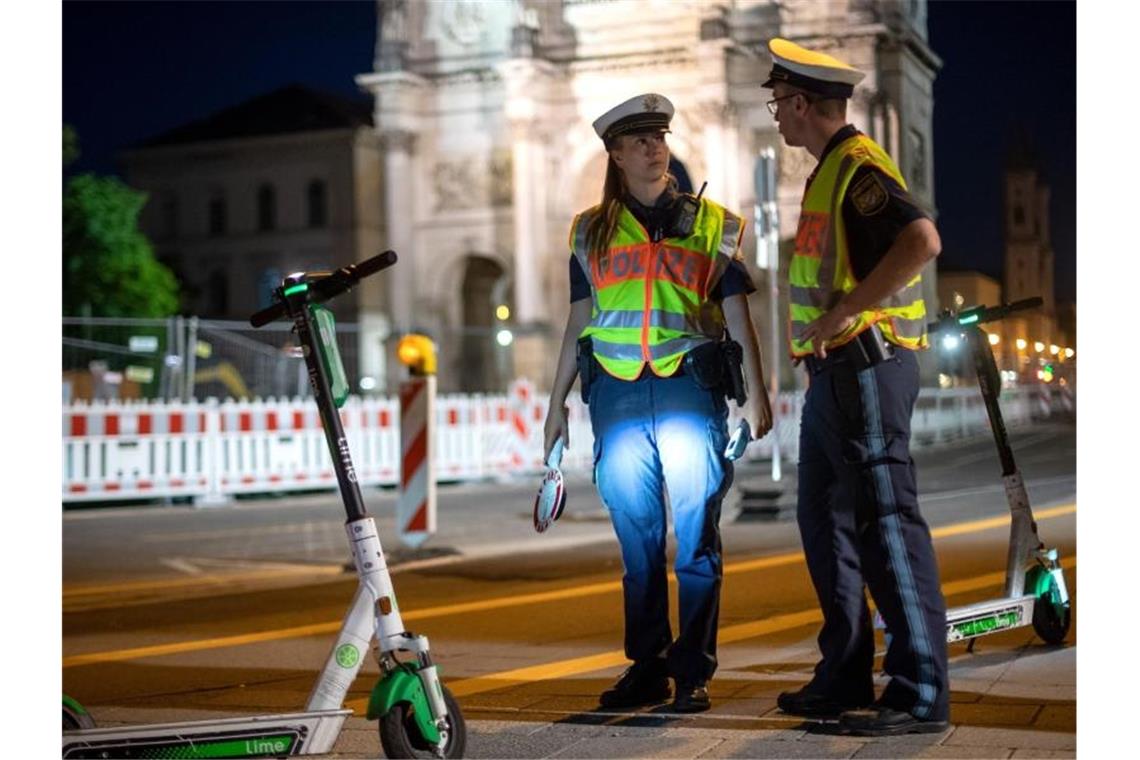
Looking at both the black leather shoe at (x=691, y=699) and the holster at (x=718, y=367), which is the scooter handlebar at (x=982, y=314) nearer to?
the holster at (x=718, y=367)

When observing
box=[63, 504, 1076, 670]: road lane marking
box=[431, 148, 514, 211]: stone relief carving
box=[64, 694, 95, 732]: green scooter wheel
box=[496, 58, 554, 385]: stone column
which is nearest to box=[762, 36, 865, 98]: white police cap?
box=[63, 504, 1076, 670]: road lane marking

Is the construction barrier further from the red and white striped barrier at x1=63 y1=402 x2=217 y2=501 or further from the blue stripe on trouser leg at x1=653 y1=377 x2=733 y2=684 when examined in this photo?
the blue stripe on trouser leg at x1=653 y1=377 x2=733 y2=684

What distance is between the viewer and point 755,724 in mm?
4473

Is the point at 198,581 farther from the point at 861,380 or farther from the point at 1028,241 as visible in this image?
the point at 861,380

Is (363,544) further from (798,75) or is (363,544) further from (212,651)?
(212,651)

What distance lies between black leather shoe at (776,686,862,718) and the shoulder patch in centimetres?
113

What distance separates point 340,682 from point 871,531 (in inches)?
51.6

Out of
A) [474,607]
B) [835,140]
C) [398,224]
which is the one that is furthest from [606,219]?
[398,224]

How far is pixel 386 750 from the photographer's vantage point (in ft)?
12.6

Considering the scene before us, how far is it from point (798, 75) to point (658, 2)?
168 inches

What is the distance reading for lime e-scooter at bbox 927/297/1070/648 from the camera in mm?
5250
